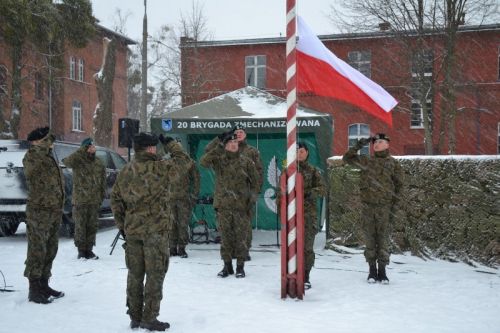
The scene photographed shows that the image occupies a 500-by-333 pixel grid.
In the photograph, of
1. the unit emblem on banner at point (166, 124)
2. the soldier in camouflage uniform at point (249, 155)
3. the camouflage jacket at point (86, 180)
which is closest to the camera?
the soldier in camouflage uniform at point (249, 155)

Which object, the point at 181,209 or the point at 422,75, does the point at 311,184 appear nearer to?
the point at 181,209

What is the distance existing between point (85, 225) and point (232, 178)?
2653 mm

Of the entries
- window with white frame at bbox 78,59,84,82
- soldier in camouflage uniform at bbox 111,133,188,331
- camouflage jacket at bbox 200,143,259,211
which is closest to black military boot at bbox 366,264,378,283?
camouflage jacket at bbox 200,143,259,211

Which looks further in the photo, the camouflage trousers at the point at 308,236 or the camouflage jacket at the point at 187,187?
the camouflage jacket at the point at 187,187

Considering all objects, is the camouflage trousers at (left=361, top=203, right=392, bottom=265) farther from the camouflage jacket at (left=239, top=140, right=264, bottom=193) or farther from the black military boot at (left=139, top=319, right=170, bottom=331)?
the black military boot at (left=139, top=319, right=170, bottom=331)

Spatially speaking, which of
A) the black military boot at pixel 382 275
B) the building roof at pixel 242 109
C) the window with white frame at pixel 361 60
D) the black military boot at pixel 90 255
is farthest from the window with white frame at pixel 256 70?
the black military boot at pixel 382 275

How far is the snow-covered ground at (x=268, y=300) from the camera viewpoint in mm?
5102

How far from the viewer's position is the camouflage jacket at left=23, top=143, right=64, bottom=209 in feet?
19.3

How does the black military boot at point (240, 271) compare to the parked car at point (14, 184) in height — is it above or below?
below

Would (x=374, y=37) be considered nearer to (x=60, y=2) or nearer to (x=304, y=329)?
(x=60, y=2)

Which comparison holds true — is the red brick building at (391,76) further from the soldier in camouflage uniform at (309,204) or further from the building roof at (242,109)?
the soldier in camouflage uniform at (309,204)

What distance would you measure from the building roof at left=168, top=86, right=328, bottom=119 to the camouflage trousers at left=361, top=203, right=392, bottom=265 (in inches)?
130

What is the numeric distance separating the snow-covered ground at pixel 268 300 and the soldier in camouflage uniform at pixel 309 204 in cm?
37

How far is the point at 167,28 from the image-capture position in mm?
36625
